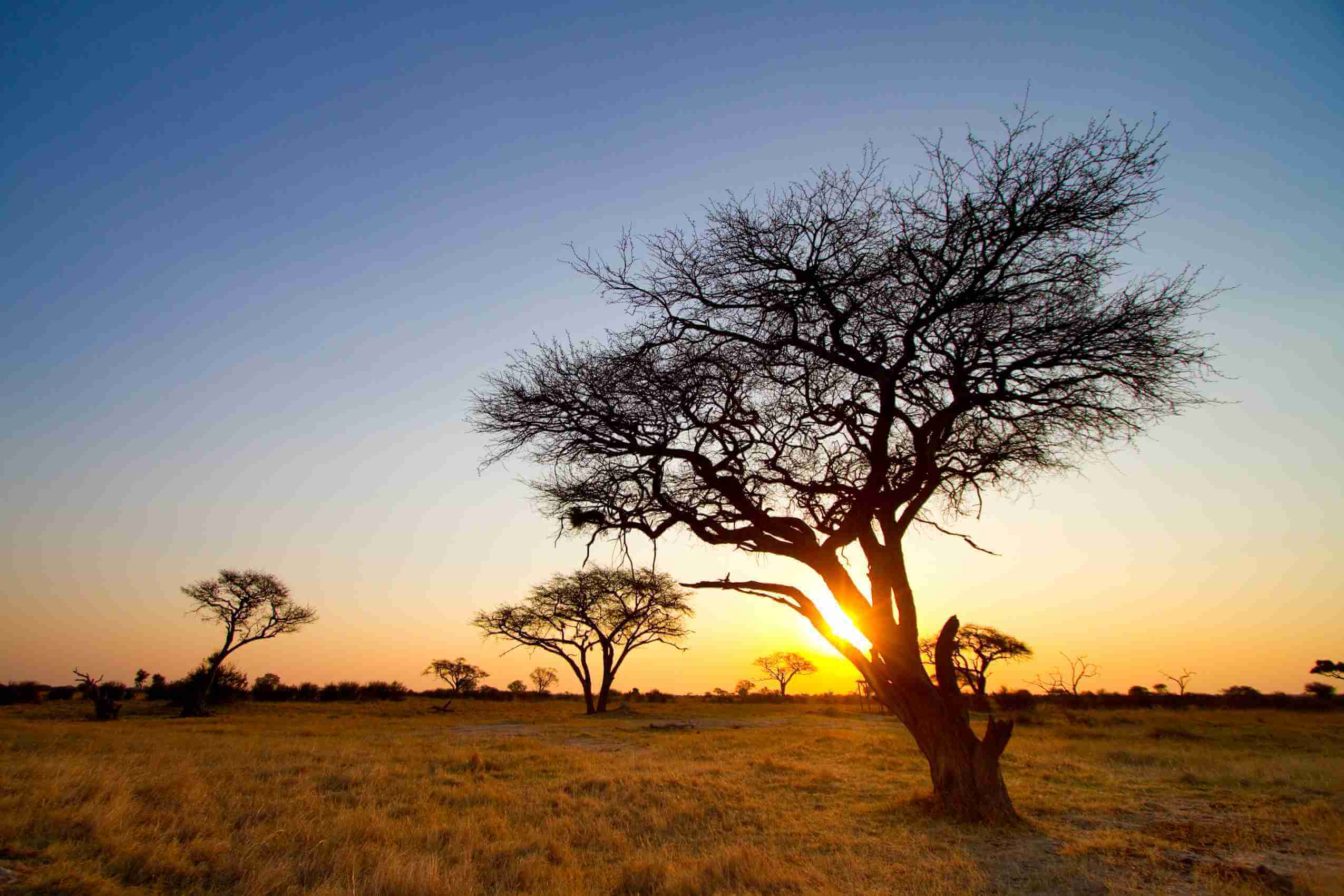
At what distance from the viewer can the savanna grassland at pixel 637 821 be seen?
6.11m

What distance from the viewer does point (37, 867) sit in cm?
567

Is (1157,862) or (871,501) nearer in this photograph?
(1157,862)

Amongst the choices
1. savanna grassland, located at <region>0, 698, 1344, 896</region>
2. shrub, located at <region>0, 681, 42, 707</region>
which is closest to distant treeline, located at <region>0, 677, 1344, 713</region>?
shrub, located at <region>0, 681, 42, 707</region>

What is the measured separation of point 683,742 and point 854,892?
16.5 meters

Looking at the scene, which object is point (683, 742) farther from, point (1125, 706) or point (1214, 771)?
point (1125, 706)

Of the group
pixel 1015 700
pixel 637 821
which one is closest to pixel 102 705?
pixel 637 821

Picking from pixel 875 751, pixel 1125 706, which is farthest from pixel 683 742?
pixel 1125 706

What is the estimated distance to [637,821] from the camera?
9.18 metres

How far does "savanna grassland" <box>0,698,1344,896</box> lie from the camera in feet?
20.0

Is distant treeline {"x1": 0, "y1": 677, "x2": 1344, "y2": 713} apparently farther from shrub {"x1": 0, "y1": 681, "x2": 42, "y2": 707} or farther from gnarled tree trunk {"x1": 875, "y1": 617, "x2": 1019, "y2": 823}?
gnarled tree trunk {"x1": 875, "y1": 617, "x2": 1019, "y2": 823}

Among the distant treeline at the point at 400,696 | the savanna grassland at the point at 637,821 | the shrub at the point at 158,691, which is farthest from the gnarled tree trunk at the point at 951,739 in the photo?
the shrub at the point at 158,691

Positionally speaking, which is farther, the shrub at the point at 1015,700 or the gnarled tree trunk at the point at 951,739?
the shrub at the point at 1015,700

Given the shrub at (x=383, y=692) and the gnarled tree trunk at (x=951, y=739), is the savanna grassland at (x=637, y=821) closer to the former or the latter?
the gnarled tree trunk at (x=951, y=739)

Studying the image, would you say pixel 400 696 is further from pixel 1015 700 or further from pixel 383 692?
pixel 1015 700
